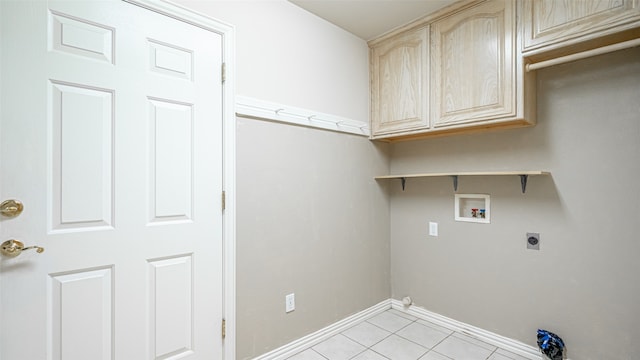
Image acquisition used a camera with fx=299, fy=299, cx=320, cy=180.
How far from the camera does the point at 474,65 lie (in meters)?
2.06

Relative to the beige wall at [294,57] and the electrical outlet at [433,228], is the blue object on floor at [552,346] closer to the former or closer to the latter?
the electrical outlet at [433,228]

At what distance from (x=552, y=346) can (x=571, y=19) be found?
194cm

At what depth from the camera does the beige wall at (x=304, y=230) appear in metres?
1.89

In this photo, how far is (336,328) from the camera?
2.38 meters

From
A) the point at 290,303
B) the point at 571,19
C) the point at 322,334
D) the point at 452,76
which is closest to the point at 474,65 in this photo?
the point at 452,76

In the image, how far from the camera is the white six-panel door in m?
1.21

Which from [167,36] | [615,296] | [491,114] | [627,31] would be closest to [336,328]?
[615,296]

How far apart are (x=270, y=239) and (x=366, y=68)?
5.68ft

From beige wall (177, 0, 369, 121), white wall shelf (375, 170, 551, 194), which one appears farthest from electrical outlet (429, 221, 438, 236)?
beige wall (177, 0, 369, 121)

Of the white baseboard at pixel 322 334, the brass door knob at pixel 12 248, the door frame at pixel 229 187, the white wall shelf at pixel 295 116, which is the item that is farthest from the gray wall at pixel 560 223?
the brass door knob at pixel 12 248

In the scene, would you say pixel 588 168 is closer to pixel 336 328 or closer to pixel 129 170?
pixel 336 328

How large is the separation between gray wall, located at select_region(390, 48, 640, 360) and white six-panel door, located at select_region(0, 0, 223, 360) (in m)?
1.87

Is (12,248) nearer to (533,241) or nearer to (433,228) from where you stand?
(433,228)

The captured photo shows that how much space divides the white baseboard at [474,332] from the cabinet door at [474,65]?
5.16 feet
